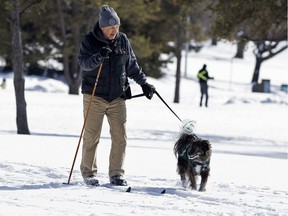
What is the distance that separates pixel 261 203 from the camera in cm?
749

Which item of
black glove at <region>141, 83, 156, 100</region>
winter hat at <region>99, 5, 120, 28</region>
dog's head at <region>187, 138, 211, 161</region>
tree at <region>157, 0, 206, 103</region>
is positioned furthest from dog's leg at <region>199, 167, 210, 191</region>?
tree at <region>157, 0, 206, 103</region>

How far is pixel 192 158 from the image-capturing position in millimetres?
8312

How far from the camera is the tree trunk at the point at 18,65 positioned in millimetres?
15852

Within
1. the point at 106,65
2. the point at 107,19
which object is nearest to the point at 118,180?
the point at 106,65

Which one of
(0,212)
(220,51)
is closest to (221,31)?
(0,212)

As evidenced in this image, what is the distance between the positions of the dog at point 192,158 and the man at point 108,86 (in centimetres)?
64

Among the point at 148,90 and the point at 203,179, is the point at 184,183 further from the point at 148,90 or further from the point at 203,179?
the point at 148,90

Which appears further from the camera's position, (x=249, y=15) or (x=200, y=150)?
(x=249, y=15)

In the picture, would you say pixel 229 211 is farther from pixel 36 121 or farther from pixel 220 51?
pixel 220 51

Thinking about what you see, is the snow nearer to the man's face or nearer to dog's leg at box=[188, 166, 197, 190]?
dog's leg at box=[188, 166, 197, 190]

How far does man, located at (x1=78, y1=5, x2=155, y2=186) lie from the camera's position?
811cm

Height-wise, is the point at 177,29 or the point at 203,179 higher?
Answer: the point at 177,29

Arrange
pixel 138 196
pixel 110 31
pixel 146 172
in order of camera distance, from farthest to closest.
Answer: pixel 146 172
pixel 110 31
pixel 138 196

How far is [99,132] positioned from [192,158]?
1.04 meters
